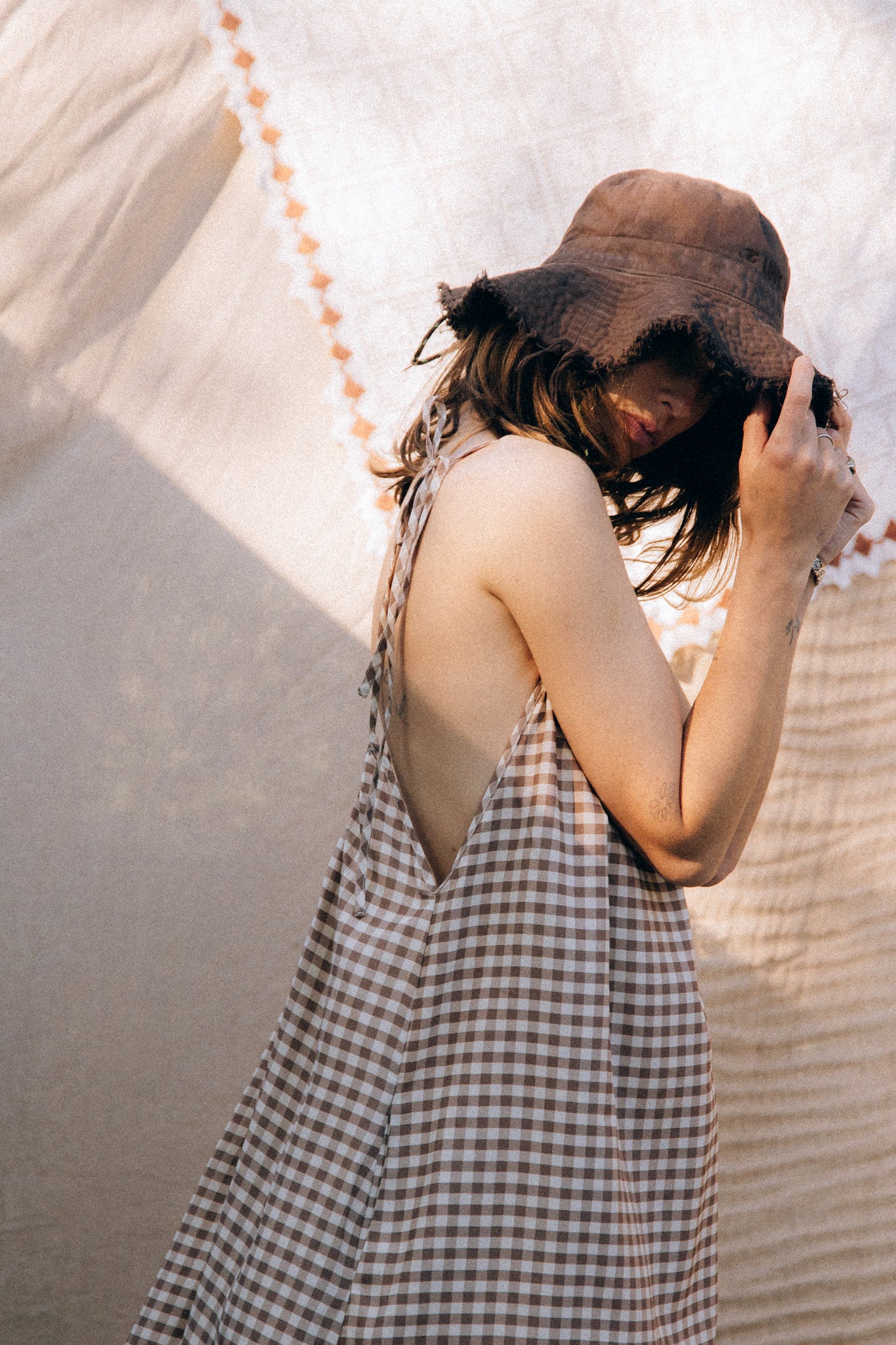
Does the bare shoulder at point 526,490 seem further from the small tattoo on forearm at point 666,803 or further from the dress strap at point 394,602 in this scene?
the small tattoo on forearm at point 666,803

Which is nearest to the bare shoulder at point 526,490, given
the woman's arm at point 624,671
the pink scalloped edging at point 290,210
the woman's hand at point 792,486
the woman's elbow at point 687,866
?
the woman's arm at point 624,671

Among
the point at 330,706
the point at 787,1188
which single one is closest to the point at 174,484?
the point at 330,706

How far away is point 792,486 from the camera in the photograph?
738mm

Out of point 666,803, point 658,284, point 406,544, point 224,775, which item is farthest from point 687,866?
point 224,775

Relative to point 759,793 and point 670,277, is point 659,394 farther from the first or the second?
point 759,793

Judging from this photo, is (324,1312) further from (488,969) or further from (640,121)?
(640,121)

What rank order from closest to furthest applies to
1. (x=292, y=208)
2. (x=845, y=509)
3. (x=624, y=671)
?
(x=624, y=671) < (x=845, y=509) < (x=292, y=208)

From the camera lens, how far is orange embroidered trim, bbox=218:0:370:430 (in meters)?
1.23

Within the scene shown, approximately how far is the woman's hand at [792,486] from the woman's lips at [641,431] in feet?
0.23

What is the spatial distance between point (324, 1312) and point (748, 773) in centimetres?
43

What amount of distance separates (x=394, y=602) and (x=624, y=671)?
174 millimetres

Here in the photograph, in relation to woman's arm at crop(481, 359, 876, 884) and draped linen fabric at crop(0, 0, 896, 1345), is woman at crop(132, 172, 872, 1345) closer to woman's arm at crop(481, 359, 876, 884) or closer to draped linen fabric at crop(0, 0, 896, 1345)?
woman's arm at crop(481, 359, 876, 884)

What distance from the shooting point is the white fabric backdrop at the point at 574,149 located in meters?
1.26

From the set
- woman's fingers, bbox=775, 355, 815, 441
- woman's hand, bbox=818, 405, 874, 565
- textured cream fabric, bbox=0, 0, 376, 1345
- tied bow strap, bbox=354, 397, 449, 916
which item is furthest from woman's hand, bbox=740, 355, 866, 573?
textured cream fabric, bbox=0, 0, 376, 1345
